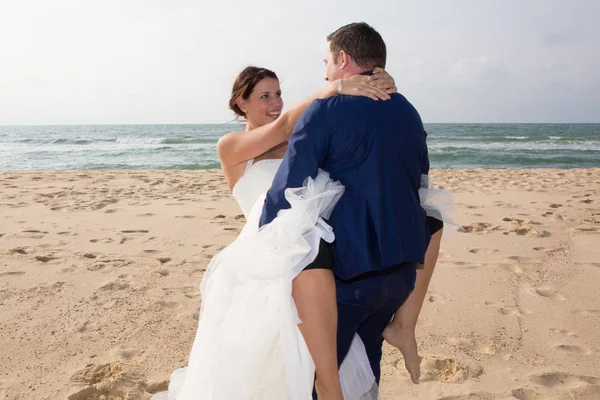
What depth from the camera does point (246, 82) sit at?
3.14 meters

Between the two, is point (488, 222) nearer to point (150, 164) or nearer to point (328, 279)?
point (328, 279)

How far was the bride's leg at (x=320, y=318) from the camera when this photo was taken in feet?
6.41

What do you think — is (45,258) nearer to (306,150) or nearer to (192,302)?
(192,302)

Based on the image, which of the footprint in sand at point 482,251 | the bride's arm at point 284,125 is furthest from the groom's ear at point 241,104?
the footprint in sand at point 482,251

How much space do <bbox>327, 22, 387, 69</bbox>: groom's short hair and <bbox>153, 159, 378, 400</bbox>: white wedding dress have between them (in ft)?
1.56

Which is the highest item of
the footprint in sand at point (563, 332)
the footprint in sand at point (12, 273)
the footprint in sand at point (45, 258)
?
the footprint in sand at point (45, 258)

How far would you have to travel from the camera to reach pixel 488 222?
700 cm


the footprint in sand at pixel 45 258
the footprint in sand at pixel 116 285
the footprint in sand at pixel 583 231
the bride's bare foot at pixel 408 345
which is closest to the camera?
the bride's bare foot at pixel 408 345

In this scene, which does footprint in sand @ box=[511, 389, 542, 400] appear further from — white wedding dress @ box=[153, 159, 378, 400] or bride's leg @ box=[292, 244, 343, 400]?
bride's leg @ box=[292, 244, 343, 400]

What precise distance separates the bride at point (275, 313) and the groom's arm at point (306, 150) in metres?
0.04

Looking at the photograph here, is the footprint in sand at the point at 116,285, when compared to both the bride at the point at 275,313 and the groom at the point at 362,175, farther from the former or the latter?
the groom at the point at 362,175

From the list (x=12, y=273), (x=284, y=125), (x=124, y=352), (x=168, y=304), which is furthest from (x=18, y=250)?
(x=284, y=125)

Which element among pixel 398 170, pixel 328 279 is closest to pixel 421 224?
pixel 398 170

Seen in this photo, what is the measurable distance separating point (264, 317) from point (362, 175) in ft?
2.12
